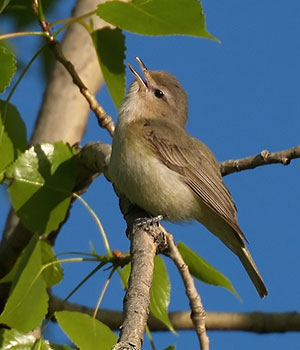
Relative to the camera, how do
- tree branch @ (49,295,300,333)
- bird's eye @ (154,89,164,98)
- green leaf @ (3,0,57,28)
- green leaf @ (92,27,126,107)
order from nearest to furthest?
green leaf @ (92,27,126,107) → tree branch @ (49,295,300,333) → green leaf @ (3,0,57,28) → bird's eye @ (154,89,164,98)

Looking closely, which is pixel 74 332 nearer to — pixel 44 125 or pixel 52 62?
pixel 44 125

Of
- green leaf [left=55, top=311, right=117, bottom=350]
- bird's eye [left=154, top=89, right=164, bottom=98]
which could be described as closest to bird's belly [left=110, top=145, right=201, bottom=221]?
bird's eye [left=154, top=89, right=164, bottom=98]

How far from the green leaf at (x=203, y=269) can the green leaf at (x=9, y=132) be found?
3.47 feet

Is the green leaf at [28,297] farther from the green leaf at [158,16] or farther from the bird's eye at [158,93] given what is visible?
the bird's eye at [158,93]

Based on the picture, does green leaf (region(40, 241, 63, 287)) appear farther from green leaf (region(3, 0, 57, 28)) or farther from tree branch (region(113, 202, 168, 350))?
green leaf (region(3, 0, 57, 28))

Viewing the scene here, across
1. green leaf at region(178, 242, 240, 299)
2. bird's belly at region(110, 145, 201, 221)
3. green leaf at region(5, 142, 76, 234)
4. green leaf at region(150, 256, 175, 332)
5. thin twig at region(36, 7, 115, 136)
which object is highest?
thin twig at region(36, 7, 115, 136)

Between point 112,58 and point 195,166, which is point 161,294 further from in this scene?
point 112,58

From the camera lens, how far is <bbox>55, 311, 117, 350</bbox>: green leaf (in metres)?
3.83

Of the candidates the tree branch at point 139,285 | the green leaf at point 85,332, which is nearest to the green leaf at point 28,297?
the green leaf at point 85,332

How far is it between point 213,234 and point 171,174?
1.65 ft

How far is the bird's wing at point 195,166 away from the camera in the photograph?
200 inches

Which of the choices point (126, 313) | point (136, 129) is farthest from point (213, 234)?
point (126, 313)

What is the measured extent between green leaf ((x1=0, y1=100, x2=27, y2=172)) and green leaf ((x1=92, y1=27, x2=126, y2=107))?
56 centimetres

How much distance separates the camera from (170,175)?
511 centimetres
